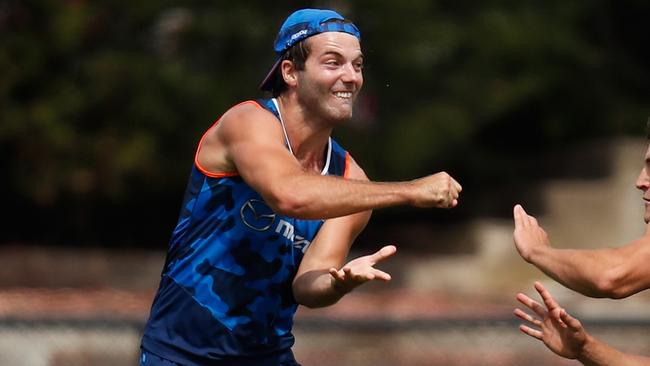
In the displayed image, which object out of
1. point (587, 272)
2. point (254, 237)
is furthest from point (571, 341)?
point (254, 237)

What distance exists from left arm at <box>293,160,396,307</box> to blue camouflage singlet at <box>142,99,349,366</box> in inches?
4.6

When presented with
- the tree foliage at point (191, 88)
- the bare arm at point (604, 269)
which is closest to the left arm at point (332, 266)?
the bare arm at point (604, 269)

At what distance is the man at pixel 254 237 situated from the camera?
512 centimetres

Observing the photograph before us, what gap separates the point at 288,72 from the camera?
5289 millimetres

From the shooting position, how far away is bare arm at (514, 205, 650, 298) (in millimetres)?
4566

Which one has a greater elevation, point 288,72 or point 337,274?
point 288,72

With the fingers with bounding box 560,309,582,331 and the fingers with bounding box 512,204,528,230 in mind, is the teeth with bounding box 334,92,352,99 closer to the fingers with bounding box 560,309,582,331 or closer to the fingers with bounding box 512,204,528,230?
the fingers with bounding box 512,204,528,230

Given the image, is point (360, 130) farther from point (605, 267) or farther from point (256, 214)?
point (605, 267)

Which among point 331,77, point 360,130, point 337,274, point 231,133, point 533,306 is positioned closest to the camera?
point 533,306

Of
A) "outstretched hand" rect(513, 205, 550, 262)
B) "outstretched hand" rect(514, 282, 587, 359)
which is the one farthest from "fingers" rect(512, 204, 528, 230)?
"outstretched hand" rect(514, 282, 587, 359)

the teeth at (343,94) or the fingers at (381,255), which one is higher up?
the teeth at (343,94)

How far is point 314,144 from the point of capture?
17.3 ft

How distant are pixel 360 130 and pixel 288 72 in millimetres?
9878

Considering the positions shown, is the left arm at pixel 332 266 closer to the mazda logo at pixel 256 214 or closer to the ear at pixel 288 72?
the mazda logo at pixel 256 214
